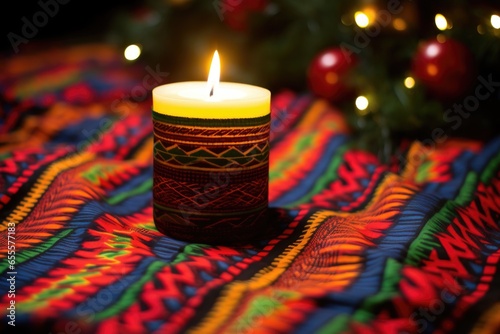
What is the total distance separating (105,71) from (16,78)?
0.73 feet

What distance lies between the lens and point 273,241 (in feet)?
3.22

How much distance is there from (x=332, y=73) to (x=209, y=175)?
1.97ft

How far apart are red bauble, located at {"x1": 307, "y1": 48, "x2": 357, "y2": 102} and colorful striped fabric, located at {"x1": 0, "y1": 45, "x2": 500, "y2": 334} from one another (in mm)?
48

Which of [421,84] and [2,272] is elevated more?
[421,84]

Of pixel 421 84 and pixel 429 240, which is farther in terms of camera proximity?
pixel 421 84

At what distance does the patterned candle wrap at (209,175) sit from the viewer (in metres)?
0.91

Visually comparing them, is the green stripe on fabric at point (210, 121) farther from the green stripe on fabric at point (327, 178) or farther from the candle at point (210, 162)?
the green stripe on fabric at point (327, 178)

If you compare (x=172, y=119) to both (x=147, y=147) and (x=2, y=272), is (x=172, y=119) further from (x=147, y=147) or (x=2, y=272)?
(x=147, y=147)

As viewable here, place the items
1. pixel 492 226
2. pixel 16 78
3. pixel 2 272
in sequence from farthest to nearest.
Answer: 1. pixel 16 78
2. pixel 492 226
3. pixel 2 272

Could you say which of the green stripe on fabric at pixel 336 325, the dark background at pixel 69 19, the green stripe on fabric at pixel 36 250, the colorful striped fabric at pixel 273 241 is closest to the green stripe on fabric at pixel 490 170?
the colorful striped fabric at pixel 273 241

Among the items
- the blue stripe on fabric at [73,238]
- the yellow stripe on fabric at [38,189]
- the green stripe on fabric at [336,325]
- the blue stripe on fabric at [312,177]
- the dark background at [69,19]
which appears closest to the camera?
the green stripe on fabric at [336,325]

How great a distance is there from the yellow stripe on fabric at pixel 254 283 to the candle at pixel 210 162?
0.07m

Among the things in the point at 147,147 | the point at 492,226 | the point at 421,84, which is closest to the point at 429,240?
the point at 492,226

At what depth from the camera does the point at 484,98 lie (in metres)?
1.34
